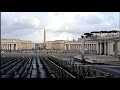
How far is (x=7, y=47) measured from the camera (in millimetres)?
91375

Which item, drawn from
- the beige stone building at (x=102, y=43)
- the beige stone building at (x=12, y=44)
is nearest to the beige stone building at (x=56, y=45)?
the beige stone building at (x=102, y=43)

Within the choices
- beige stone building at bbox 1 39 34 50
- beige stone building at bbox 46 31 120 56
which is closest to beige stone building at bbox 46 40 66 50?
beige stone building at bbox 46 31 120 56

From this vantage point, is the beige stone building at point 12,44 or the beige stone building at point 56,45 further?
the beige stone building at point 56,45

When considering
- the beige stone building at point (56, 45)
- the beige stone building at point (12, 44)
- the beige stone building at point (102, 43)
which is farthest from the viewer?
the beige stone building at point (56, 45)

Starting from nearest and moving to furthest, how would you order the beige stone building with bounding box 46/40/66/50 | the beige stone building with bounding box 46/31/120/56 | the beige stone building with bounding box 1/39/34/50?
the beige stone building with bounding box 46/31/120/56 → the beige stone building with bounding box 1/39/34/50 → the beige stone building with bounding box 46/40/66/50

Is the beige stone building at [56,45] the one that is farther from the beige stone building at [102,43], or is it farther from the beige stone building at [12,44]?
the beige stone building at [12,44]

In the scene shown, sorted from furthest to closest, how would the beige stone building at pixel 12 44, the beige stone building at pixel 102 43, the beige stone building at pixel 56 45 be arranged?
the beige stone building at pixel 56 45 < the beige stone building at pixel 12 44 < the beige stone building at pixel 102 43

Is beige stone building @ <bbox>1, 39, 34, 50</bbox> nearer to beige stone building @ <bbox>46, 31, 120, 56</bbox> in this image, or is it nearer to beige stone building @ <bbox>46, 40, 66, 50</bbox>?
beige stone building @ <bbox>46, 40, 66, 50</bbox>

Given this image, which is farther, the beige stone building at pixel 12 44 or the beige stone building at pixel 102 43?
the beige stone building at pixel 12 44

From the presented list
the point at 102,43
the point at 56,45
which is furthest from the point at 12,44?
the point at 102,43

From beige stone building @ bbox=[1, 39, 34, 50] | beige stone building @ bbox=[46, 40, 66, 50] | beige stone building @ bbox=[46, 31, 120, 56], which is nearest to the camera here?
beige stone building @ bbox=[46, 31, 120, 56]
